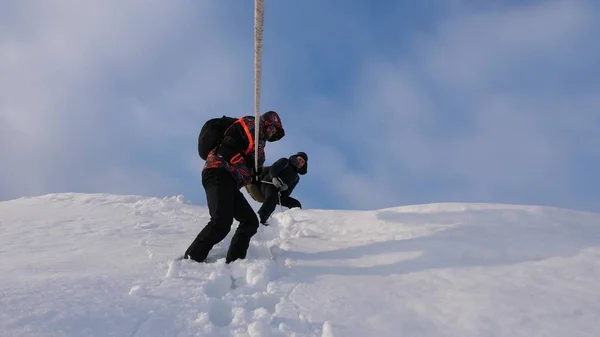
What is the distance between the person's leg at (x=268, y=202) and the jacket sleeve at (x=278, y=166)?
0.24m

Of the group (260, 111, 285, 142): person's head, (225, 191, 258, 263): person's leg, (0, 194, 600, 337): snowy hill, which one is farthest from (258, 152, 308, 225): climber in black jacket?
(225, 191, 258, 263): person's leg

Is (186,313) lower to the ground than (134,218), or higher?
higher

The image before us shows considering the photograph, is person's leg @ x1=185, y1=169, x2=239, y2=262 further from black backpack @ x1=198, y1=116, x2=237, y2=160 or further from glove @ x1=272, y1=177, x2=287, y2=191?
glove @ x1=272, y1=177, x2=287, y2=191

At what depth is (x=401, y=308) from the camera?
3.50 metres

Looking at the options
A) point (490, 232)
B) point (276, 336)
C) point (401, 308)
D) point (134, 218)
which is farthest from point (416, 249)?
point (134, 218)

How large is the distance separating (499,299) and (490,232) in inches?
72.4

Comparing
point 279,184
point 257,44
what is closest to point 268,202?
point 279,184

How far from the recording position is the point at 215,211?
4.62 meters

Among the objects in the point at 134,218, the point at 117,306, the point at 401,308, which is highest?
the point at 117,306

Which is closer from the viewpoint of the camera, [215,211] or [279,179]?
[215,211]

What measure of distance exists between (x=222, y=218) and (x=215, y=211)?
11cm

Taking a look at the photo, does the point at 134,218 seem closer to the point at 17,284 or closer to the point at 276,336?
the point at 17,284

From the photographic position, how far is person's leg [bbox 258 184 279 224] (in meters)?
7.24

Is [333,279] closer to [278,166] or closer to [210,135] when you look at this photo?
[210,135]
